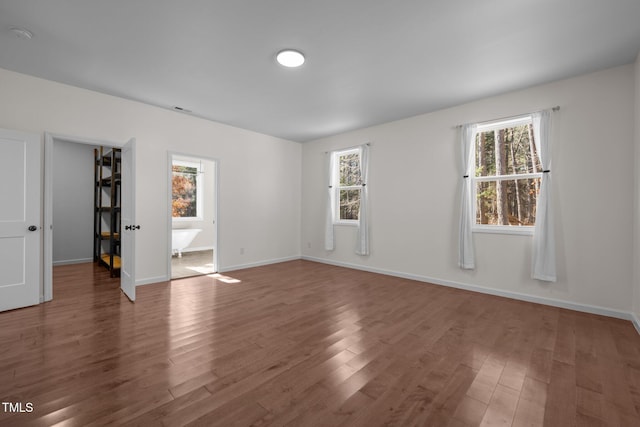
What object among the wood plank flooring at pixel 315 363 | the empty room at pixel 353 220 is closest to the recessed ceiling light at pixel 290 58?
the empty room at pixel 353 220

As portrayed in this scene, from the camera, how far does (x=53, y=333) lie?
254 cm

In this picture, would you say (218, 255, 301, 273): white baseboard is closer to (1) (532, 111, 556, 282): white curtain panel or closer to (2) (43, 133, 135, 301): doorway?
(2) (43, 133, 135, 301): doorway

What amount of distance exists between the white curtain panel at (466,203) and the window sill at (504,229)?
0.12 meters

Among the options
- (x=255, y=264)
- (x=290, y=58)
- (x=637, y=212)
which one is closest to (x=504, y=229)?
(x=637, y=212)

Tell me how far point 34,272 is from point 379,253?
15.8ft

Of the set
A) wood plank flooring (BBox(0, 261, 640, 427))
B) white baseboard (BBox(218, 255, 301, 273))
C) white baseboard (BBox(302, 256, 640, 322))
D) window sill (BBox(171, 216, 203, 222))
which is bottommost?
wood plank flooring (BBox(0, 261, 640, 427))

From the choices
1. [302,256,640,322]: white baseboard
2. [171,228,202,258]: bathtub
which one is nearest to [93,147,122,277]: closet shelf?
[171,228,202,258]: bathtub

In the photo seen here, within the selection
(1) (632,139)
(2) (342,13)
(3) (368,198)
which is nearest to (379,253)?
(3) (368,198)

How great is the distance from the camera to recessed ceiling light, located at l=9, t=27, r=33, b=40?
244cm

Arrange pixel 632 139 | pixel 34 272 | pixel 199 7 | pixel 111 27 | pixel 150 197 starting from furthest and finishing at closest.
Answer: pixel 150 197
pixel 34 272
pixel 632 139
pixel 111 27
pixel 199 7

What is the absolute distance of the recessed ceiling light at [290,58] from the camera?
280 centimetres

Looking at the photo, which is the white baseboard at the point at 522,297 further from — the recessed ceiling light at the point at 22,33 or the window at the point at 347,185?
the recessed ceiling light at the point at 22,33

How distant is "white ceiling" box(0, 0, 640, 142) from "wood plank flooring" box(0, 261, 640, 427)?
2.73 meters

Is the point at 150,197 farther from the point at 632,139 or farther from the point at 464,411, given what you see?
the point at 632,139
